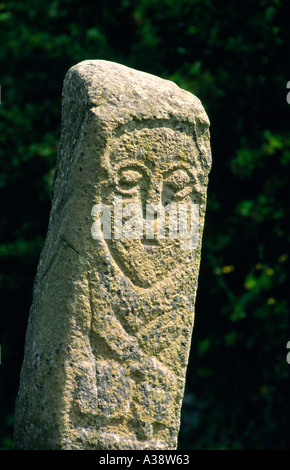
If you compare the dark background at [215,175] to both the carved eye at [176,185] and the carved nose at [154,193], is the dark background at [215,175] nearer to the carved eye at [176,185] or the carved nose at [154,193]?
the carved eye at [176,185]

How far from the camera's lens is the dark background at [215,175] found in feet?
15.2

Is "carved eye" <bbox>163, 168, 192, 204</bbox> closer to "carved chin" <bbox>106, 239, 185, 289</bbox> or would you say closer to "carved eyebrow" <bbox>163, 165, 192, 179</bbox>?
"carved eyebrow" <bbox>163, 165, 192, 179</bbox>

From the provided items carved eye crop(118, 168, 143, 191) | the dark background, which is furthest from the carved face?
the dark background

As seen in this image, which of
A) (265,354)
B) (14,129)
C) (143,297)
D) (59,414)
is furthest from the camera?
(14,129)

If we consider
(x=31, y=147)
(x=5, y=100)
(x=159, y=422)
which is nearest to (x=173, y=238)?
(x=159, y=422)

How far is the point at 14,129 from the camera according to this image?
5277 mm

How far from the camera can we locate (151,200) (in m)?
2.54

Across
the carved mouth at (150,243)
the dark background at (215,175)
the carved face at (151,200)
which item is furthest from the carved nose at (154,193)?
the dark background at (215,175)

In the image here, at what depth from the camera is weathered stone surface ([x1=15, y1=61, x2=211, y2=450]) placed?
2.38 meters

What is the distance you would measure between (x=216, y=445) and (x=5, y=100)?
313cm

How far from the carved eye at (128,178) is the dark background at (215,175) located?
2293mm

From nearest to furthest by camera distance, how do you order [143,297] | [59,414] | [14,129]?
1. [59,414]
2. [143,297]
3. [14,129]

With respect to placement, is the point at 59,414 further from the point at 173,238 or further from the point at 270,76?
the point at 270,76

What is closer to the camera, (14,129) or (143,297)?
(143,297)
